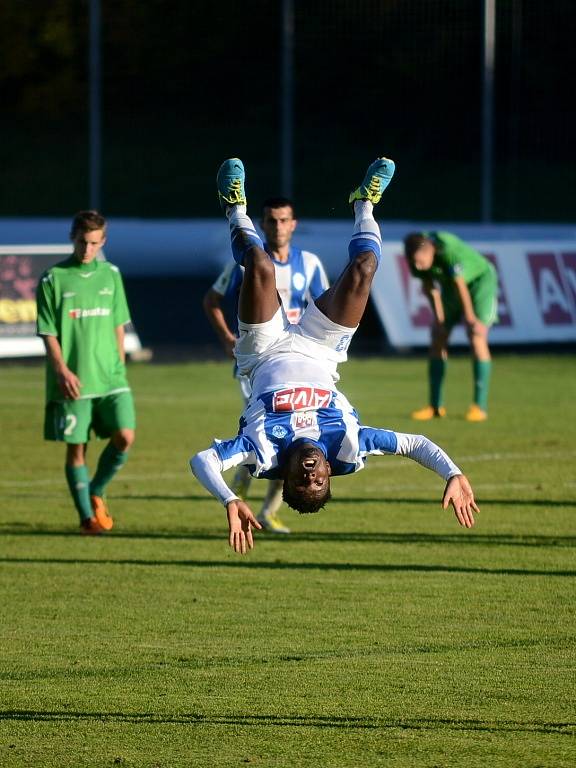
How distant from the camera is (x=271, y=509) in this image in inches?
416

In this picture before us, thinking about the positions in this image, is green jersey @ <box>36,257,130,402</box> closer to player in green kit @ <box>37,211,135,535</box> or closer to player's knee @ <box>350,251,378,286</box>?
player in green kit @ <box>37,211,135,535</box>

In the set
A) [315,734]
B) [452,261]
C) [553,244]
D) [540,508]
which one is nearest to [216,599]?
[315,734]

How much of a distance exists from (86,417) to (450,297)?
705 cm

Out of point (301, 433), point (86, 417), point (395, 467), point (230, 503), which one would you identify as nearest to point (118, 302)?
point (86, 417)

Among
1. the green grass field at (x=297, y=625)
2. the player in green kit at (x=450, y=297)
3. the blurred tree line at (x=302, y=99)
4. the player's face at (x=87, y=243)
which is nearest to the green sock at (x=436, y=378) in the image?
the player in green kit at (x=450, y=297)

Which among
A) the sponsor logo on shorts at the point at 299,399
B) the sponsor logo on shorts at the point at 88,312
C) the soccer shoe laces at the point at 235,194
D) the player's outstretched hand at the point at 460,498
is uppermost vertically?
the soccer shoe laces at the point at 235,194

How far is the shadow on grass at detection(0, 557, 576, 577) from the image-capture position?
9.20m

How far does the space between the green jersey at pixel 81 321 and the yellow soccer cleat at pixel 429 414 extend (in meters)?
6.22

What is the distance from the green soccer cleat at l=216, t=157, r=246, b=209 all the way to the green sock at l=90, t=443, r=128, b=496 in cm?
260

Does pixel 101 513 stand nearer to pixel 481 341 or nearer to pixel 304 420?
pixel 304 420

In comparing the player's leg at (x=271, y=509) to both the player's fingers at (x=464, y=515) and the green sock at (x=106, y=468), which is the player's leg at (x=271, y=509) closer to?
the green sock at (x=106, y=468)

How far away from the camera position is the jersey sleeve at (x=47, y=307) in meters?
10.3

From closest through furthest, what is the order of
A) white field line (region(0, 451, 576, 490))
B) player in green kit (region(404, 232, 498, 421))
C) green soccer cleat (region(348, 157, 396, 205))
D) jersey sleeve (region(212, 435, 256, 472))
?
jersey sleeve (region(212, 435, 256, 472))
green soccer cleat (region(348, 157, 396, 205))
white field line (region(0, 451, 576, 490))
player in green kit (region(404, 232, 498, 421))

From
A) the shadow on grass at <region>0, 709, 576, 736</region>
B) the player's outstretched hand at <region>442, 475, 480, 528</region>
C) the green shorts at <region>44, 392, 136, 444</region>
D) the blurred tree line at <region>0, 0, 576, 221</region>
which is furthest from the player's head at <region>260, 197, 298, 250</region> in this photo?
the blurred tree line at <region>0, 0, 576, 221</region>
